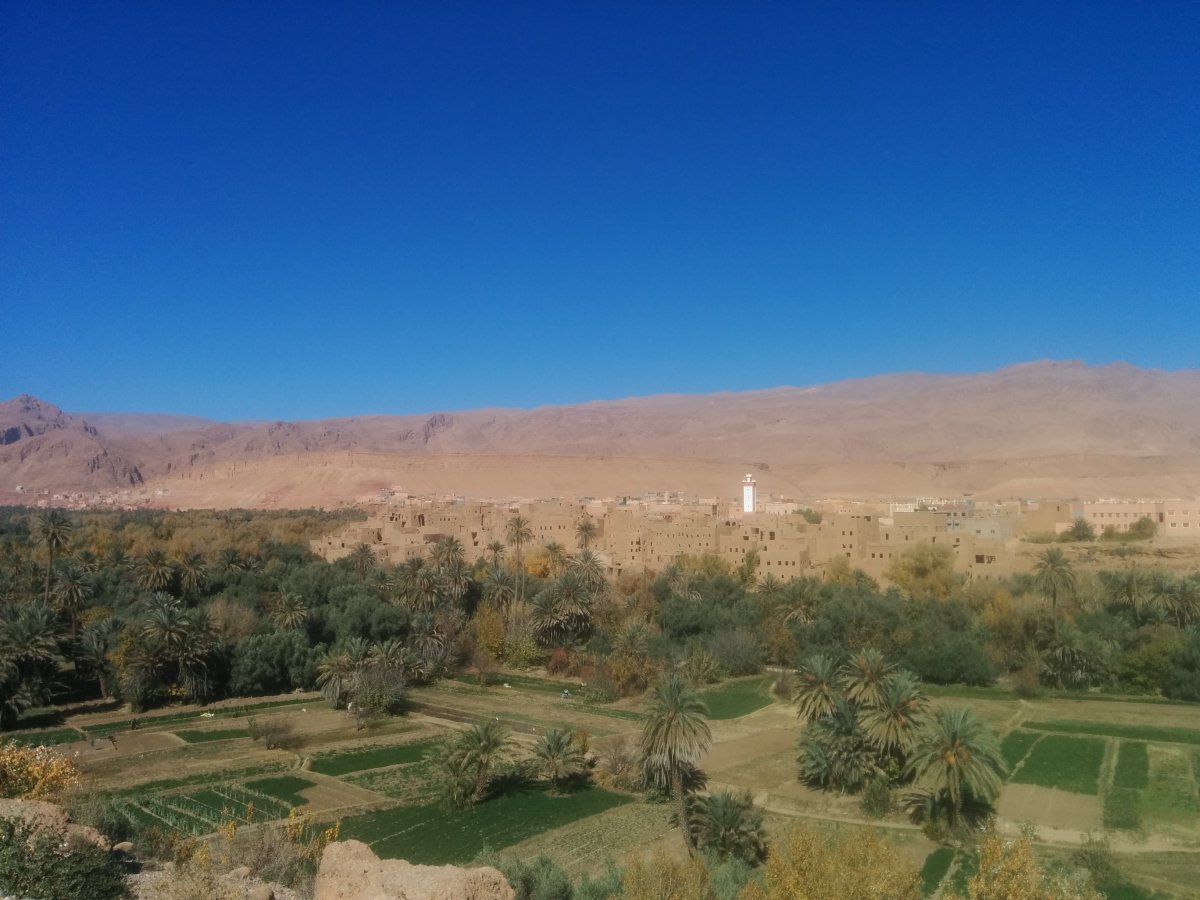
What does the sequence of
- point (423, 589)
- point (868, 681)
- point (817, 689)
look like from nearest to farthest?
1. point (868, 681)
2. point (817, 689)
3. point (423, 589)

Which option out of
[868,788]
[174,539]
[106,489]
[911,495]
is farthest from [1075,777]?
[106,489]

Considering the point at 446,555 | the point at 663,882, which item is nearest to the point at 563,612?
the point at 446,555

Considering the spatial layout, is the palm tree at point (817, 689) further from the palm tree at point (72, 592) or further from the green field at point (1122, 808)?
the palm tree at point (72, 592)

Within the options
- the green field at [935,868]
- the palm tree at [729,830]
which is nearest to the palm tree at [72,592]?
the palm tree at [729,830]

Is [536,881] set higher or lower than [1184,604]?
lower

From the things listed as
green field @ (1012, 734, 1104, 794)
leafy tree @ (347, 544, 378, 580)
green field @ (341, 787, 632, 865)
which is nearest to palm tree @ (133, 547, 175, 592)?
leafy tree @ (347, 544, 378, 580)

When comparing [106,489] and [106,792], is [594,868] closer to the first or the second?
[106,792]

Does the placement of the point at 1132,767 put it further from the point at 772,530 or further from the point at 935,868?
the point at 772,530
